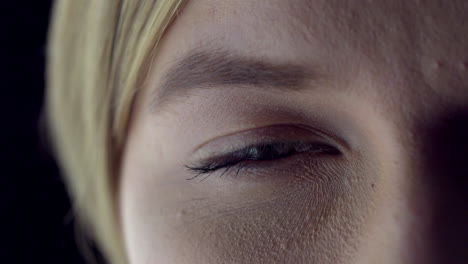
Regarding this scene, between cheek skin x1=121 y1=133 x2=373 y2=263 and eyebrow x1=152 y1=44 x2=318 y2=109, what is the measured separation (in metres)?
0.09

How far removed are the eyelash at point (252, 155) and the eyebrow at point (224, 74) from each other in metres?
0.07

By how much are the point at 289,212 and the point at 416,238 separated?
11 centimetres

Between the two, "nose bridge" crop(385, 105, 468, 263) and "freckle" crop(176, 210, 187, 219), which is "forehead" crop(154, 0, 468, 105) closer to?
"nose bridge" crop(385, 105, 468, 263)

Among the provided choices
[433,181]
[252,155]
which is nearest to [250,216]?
[252,155]

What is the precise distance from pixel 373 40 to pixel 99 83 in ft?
1.14

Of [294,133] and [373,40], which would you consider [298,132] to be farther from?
[373,40]

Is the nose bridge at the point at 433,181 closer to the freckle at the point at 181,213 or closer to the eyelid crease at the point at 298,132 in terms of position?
the eyelid crease at the point at 298,132

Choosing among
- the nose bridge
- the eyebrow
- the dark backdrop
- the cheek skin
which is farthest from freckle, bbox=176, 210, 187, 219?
the dark backdrop

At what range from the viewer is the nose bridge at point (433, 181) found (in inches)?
15.8

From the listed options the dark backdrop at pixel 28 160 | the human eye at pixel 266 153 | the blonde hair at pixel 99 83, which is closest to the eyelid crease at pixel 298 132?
the human eye at pixel 266 153

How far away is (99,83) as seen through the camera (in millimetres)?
Result: 606

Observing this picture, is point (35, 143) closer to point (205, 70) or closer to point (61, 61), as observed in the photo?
point (61, 61)

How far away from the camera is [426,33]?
1.32ft

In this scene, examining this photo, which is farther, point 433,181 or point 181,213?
point 181,213
